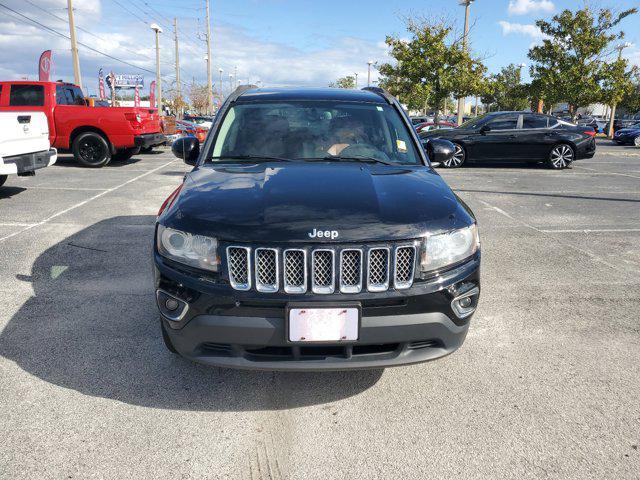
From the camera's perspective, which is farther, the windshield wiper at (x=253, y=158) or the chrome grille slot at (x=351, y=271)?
the windshield wiper at (x=253, y=158)

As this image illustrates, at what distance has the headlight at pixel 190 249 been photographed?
245 cm

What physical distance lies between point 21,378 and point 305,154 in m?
2.24

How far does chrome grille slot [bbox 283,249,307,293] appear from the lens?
2.36 m

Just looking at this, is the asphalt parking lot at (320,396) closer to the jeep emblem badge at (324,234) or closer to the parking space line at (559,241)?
the parking space line at (559,241)

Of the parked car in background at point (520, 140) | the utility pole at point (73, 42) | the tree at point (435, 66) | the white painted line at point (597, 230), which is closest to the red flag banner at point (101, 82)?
the utility pole at point (73, 42)

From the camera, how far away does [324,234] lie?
238 centimetres

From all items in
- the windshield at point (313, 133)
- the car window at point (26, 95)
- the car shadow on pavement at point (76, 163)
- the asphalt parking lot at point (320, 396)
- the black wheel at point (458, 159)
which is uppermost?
the car window at point (26, 95)

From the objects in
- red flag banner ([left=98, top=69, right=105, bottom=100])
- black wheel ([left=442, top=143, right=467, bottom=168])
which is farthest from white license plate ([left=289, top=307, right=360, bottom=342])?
red flag banner ([left=98, top=69, right=105, bottom=100])

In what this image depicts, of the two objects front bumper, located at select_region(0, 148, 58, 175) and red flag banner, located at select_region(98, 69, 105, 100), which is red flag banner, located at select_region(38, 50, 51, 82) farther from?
red flag banner, located at select_region(98, 69, 105, 100)

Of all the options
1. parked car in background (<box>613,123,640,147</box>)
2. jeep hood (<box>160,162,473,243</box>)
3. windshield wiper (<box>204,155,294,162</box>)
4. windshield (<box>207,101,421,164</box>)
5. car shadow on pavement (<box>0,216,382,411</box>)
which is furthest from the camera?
parked car in background (<box>613,123,640,147</box>)

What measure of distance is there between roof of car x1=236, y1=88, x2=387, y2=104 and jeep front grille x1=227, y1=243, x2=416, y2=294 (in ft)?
6.45

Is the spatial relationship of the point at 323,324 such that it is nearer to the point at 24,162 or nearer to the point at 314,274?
the point at 314,274

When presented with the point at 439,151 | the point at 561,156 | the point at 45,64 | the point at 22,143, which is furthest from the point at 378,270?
the point at 45,64

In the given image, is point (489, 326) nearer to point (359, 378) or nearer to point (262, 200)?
point (359, 378)
